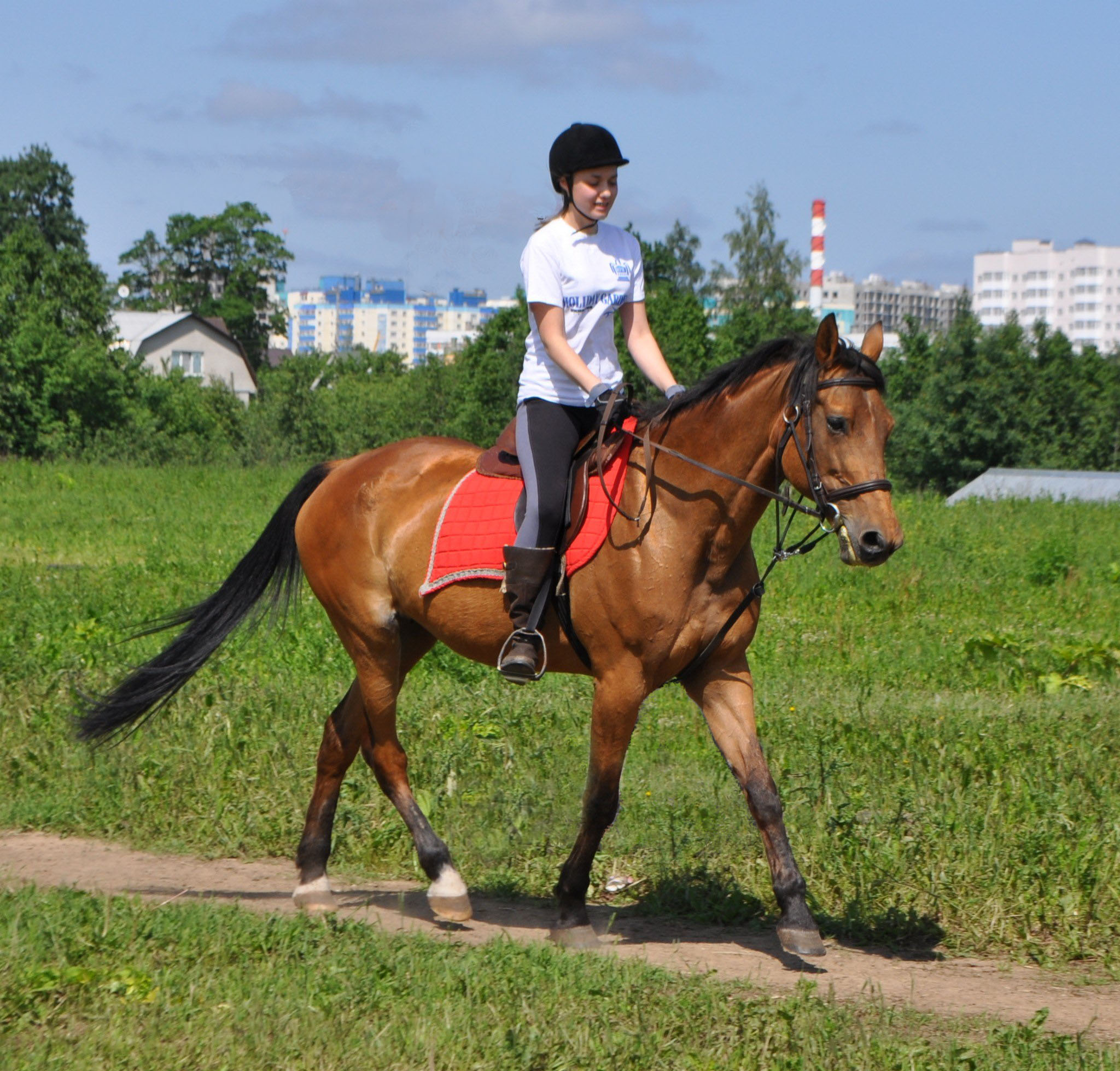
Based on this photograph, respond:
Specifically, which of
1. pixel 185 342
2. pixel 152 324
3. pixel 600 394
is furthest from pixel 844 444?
pixel 152 324

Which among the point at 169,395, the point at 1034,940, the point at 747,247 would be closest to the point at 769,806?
the point at 1034,940

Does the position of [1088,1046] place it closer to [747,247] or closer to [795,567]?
[795,567]

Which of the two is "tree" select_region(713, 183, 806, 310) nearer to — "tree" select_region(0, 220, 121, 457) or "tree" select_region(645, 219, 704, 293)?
"tree" select_region(645, 219, 704, 293)

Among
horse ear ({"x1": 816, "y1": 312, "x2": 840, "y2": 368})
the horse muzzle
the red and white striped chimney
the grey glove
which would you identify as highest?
the red and white striped chimney

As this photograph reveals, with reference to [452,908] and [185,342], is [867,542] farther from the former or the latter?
[185,342]

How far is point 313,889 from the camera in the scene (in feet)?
19.9

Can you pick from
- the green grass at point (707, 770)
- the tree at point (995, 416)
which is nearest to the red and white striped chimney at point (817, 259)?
the tree at point (995, 416)

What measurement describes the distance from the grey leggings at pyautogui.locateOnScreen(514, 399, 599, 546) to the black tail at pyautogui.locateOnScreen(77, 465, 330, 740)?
1780mm

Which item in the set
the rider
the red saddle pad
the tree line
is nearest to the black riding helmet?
the rider

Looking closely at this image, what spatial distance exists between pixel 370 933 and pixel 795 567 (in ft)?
35.9

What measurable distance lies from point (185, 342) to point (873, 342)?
3386 inches

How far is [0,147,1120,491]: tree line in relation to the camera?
155ft

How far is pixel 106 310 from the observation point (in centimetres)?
5222

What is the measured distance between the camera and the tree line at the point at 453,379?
47219mm
